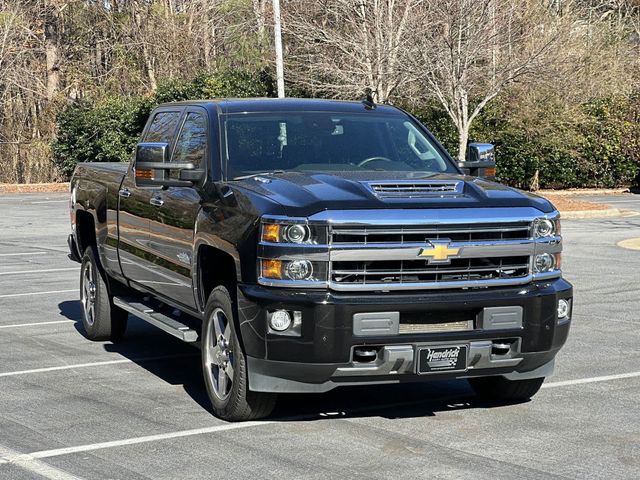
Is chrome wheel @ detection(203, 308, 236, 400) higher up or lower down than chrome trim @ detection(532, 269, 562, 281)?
lower down

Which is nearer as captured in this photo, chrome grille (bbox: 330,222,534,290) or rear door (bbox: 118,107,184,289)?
chrome grille (bbox: 330,222,534,290)

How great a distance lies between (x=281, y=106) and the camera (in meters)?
8.70

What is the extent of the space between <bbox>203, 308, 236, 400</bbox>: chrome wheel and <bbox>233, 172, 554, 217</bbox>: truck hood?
2.86ft

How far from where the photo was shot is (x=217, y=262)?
7.64m

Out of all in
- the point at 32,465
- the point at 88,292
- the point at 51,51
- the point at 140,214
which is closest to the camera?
the point at 32,465

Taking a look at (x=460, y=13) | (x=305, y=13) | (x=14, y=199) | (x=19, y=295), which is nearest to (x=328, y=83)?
(x=305, y=13)

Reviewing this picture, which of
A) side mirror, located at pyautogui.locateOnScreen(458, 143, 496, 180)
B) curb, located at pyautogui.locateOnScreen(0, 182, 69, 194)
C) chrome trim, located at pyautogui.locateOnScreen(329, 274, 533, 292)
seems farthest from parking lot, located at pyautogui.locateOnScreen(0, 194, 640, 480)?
curb, located at pyautogui.locateOnScreen(0, 182, 69, 194)

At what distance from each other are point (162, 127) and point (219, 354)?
2.69 metres

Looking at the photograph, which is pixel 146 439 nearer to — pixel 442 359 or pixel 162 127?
pixel 442 359

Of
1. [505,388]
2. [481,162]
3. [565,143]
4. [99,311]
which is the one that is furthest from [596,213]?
[505,388]

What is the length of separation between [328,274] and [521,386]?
186 cm

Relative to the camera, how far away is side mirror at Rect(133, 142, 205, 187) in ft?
26.3

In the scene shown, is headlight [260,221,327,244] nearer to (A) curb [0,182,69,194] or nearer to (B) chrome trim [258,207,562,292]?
(B) chrome trim [258,207,562,292]

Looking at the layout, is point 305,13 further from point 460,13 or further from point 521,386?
point 521,386
